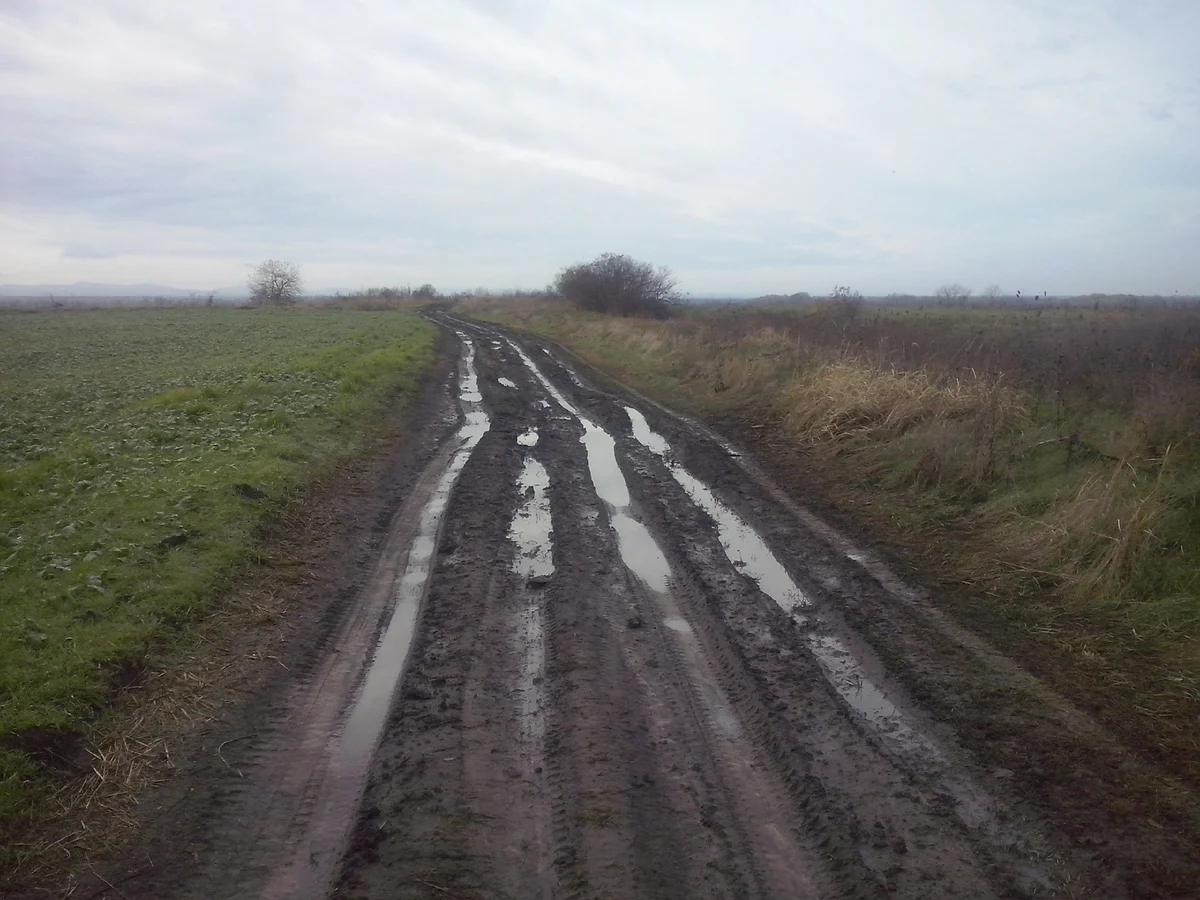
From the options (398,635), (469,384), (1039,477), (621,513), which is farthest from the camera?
(469,384)

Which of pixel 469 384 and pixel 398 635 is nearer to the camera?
pixel 398 635

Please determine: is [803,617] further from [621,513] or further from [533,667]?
[621,513]

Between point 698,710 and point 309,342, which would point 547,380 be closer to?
point 309,342

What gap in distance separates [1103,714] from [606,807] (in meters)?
3.11

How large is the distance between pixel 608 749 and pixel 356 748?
4.65 feet

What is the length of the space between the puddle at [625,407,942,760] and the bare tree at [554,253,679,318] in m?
33.1

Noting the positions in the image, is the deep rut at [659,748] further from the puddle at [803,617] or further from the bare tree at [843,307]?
the bare tree at [843,307]

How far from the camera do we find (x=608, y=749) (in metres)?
4.11

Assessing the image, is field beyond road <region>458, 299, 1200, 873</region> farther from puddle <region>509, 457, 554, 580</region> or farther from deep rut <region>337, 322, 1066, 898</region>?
puddle <region>509, 457, 554, 580</region>

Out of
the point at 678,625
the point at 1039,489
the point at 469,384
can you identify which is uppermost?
the point at 469,384

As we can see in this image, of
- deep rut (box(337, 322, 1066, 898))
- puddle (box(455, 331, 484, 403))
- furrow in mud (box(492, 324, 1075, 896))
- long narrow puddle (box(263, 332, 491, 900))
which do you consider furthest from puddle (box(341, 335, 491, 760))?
puddle (box(455, 331, 484, 403))

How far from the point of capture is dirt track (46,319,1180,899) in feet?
10.7

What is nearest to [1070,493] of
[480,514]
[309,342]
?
[480,514]

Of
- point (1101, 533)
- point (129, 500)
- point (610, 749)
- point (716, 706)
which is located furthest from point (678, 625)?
point (129, 500)
